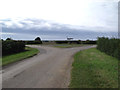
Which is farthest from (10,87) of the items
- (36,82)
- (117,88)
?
(117,88)

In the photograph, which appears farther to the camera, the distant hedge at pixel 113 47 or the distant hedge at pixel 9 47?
the distant hedge at pixel 9 47

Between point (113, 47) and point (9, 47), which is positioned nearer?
point (113, 47)

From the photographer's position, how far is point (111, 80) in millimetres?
7117

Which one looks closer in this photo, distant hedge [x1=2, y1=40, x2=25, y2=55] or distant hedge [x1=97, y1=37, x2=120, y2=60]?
distant hedge [x1=97, y1=37, x2=120, y2=60]

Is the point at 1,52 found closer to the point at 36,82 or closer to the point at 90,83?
the point at 36,82

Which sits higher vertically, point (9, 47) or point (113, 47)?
point (113, 47)

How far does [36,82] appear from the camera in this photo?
23.1 feet

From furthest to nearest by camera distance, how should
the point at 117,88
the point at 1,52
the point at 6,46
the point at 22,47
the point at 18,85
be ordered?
the point at 22,47 → the point at 6,46 → the point at 1,52 → the point at 18,85 → the point at 117,88

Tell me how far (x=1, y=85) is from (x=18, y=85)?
0.76m

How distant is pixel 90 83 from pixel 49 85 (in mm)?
1785

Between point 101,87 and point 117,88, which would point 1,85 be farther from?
point 117,88

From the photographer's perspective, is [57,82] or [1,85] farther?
[57,82]

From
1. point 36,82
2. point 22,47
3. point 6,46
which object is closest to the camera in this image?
point 36,82

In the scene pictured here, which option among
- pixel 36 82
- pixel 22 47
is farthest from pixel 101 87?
pixel 22 47
